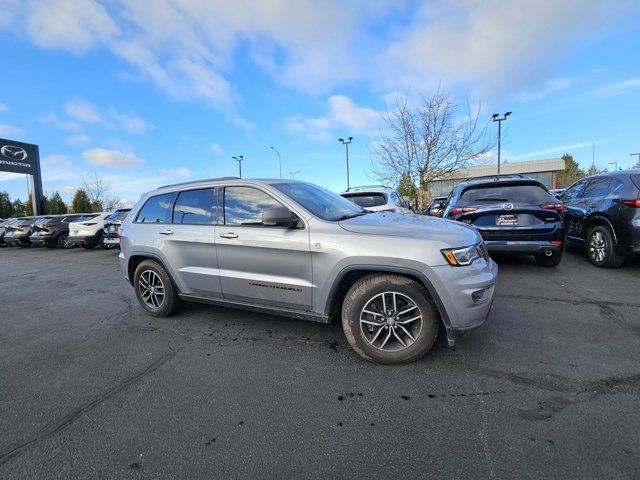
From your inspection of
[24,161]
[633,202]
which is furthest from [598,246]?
[24,161]

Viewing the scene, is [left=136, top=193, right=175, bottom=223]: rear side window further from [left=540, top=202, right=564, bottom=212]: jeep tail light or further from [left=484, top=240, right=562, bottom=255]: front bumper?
[left=540, top=202, right=564, bottom=212]: jeep tail light

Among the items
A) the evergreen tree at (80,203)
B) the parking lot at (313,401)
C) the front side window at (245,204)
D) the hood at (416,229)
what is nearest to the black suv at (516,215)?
the parking lot at (313,401)

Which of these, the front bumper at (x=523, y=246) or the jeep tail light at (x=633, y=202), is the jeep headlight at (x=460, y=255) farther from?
the jeep tail light at (x=633, y=202)

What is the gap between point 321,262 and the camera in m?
3.11

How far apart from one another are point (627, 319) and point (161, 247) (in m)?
5.49

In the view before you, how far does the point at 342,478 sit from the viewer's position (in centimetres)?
183

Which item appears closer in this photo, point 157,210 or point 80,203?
point 157,210

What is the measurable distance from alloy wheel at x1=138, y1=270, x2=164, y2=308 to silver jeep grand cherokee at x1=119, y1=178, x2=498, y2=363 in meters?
0.05

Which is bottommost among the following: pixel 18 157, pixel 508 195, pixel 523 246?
pixel 523 246

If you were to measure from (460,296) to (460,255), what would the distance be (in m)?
0.34

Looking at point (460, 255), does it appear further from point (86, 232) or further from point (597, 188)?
point (86, 232)

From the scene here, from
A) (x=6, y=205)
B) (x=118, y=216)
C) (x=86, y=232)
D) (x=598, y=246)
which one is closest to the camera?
(x=598, y=246)

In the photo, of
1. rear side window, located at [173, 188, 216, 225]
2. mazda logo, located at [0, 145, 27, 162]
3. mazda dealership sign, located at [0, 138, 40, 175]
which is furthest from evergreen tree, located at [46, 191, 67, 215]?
rear side window, located at [173, 188, 216, 225]

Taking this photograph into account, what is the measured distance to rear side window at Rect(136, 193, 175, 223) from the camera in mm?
4328
